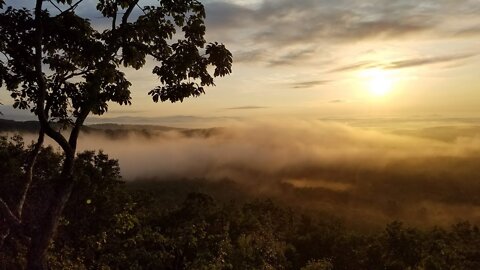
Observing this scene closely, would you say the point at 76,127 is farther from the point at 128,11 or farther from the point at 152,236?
the point at 152,236

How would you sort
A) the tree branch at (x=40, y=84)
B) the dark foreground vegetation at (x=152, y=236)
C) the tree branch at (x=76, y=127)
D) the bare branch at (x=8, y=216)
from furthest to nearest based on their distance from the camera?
the dark foreground vegetation at (x=152, y=236), the tree branch at (x=76, y=127), the bare branch at (x=8, y=216), the tree branch at (x=40, y=84)

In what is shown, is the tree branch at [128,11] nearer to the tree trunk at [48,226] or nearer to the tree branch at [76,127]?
the tree branch at [76,127]

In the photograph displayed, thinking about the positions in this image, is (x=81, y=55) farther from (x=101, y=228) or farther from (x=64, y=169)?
(x=101, y=228)

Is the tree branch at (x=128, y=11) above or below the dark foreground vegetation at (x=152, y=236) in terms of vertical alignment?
above

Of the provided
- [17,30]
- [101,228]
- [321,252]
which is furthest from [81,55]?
[321,252]

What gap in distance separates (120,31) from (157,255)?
37424 millimetres

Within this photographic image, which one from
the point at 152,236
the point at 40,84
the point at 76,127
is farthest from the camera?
the point at 152,236

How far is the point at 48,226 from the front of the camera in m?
10.1

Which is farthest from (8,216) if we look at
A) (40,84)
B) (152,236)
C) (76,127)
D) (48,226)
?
(152,236)

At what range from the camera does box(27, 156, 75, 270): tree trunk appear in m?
10.0

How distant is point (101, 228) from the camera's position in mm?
46625

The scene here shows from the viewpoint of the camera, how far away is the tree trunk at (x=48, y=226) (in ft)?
32.9

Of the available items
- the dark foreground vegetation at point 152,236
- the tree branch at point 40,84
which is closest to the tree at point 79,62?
the tree branch at point 40,84

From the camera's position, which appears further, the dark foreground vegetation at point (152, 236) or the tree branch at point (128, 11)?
the dark foreground vegetation at point (152, 236)
